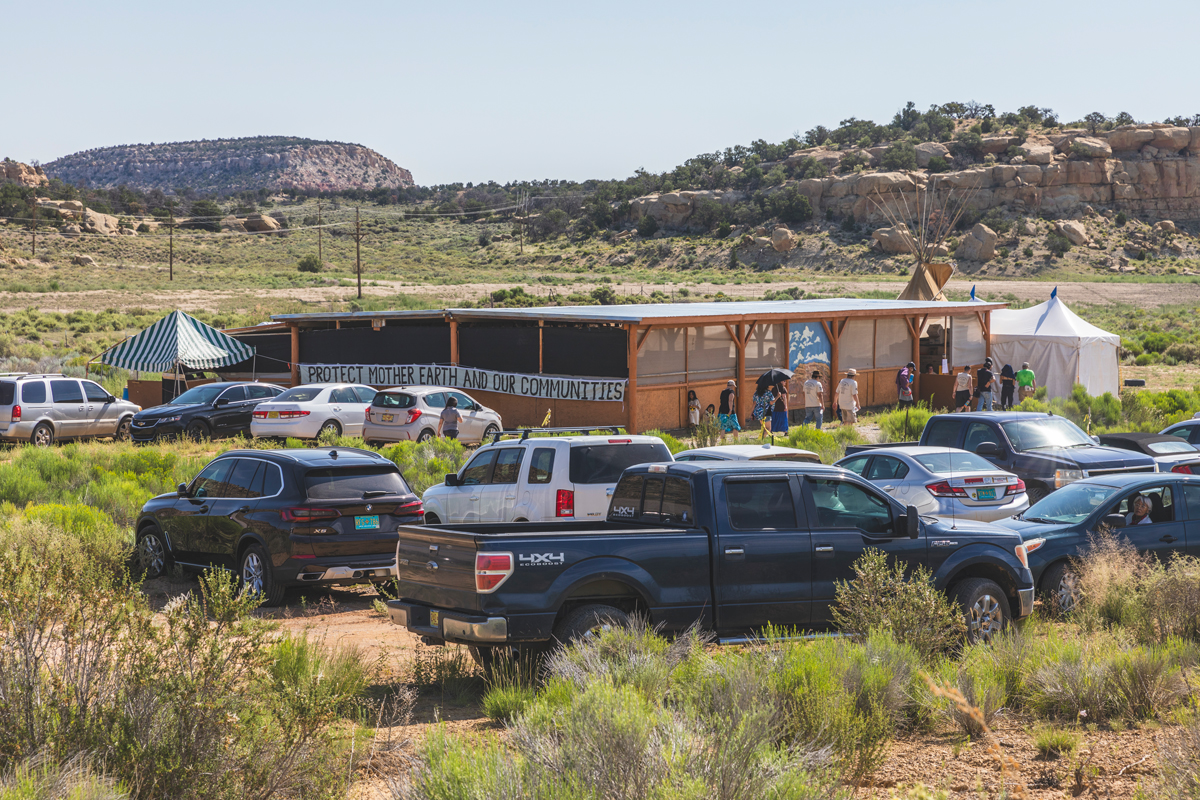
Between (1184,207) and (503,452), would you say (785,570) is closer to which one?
(503,452)

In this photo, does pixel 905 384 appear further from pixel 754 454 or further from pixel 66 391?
pixel 66 391

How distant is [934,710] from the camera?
272 inches

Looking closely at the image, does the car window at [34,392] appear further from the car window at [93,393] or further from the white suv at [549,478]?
the white suv at [549,478]

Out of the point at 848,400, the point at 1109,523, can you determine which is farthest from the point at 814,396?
the point at 1109,523

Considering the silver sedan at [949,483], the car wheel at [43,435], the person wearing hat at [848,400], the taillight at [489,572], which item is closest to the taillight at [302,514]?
the taillight at [489,572]

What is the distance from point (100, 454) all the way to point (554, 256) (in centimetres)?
8553

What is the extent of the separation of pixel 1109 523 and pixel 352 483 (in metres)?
7.96

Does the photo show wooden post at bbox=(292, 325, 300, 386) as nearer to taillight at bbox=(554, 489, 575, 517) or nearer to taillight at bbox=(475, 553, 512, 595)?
taillight at bbox=(554, 489, 575, 517)

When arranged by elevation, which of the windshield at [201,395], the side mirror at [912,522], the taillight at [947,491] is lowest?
the taillight at [947,491]

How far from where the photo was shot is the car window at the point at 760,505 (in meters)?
8.59

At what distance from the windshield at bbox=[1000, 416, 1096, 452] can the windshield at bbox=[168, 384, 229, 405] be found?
1917cm

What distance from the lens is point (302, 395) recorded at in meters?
26.1

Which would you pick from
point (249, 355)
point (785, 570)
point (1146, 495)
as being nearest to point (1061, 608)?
point (1146, 495)

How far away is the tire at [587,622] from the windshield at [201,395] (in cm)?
2119
